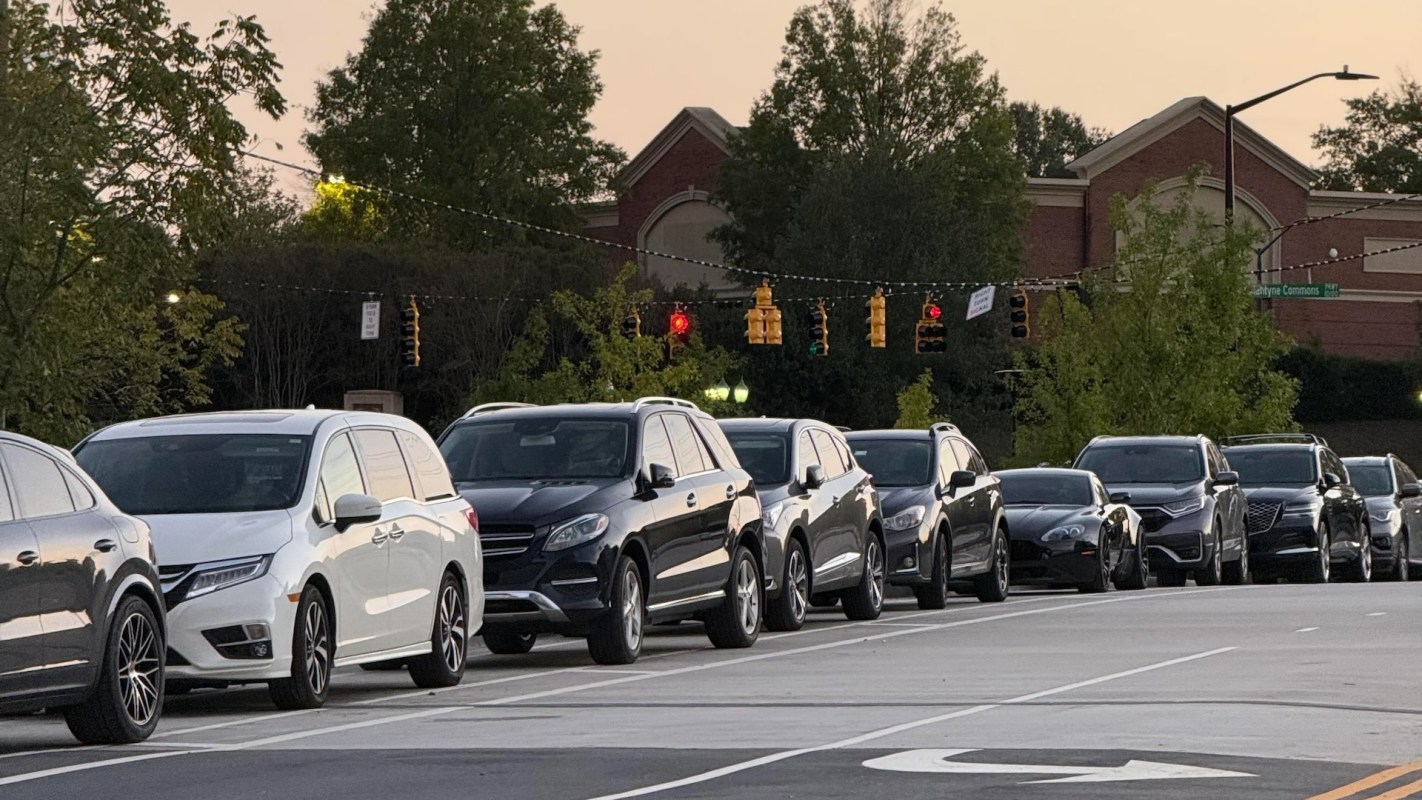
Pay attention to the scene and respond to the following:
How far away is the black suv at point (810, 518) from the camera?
72.2 ft

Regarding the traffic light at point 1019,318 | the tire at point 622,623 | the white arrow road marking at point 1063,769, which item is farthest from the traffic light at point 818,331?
the white arrow road marking at point 1063,769

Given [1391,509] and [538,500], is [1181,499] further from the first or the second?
[538,500]

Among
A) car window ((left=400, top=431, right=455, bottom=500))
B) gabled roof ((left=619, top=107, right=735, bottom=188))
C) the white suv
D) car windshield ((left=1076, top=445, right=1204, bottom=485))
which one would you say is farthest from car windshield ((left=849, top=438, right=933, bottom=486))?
gabled roof ((left=619, top=107, right=735, bottom=188))

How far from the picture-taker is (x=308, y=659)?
1477cm

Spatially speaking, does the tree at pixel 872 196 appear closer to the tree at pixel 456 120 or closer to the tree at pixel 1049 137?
the tree at pixel 456 120

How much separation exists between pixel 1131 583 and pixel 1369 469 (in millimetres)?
9190

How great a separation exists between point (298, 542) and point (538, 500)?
3671mm

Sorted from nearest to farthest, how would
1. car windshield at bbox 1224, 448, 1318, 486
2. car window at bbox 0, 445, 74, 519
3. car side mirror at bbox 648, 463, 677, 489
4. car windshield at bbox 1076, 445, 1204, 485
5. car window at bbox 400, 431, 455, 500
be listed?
1. car window at bbox 0, 445, 74, 519
2. car window at bbox 400, 431, 455, 500
3. car side mirror at bbox 648, 463, 677, 489
4. car windshield at bbox 1076, 445, 1204, 485
5. car windshield at bbox 1224, 448, 1318, 486

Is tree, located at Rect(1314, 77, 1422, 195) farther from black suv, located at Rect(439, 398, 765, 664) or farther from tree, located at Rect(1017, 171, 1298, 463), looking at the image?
black suv, located at Rect(439, 398, 765, 664)

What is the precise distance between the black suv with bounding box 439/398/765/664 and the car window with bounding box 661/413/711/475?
2 cm

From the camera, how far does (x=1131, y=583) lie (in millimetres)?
32406

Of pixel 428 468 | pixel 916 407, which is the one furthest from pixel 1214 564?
pixel 916 407

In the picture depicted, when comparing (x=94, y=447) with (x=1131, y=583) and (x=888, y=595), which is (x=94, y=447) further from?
(x=1131, y=583)

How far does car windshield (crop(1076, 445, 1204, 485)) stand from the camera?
34.0 m
